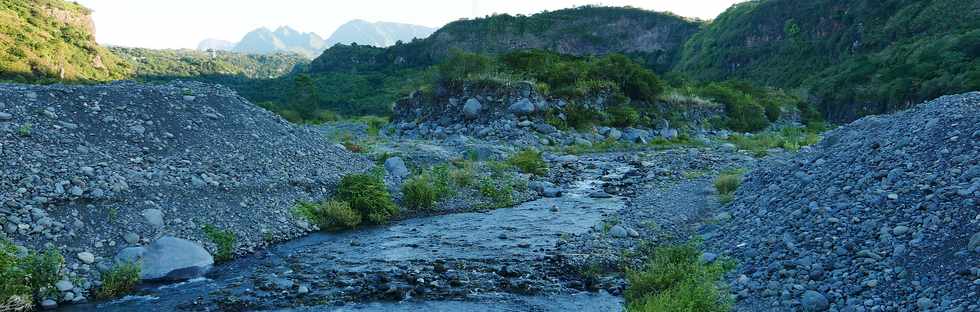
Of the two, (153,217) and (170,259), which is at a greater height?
(153,217)

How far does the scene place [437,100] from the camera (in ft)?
107

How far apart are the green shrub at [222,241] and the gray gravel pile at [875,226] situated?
8132 millimetres

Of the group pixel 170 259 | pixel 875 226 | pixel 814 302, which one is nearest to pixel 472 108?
pixel 170 259

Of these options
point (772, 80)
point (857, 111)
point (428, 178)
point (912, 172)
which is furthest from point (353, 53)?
point (912, 172)

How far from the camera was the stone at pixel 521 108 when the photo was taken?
29.3 m

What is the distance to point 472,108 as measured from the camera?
98.1ft

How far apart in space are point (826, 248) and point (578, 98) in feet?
78.2

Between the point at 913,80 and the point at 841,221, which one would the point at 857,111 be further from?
the point at 841,221

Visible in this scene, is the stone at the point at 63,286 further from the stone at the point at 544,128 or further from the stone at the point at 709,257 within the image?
the stone at the point at 544,128

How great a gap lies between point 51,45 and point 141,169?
96919 millimetres

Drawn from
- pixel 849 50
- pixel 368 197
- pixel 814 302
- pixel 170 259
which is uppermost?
pixel 849 50

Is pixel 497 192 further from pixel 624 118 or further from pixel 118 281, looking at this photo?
pixel 624 118

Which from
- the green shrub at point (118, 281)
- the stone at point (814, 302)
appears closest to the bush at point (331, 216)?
the green shrub at point (118, 281)

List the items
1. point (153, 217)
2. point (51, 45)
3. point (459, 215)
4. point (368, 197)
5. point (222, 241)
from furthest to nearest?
point (51, 45)
point (459, 215)
point (368, 197)
point (222, 241)
point (153, 217)
